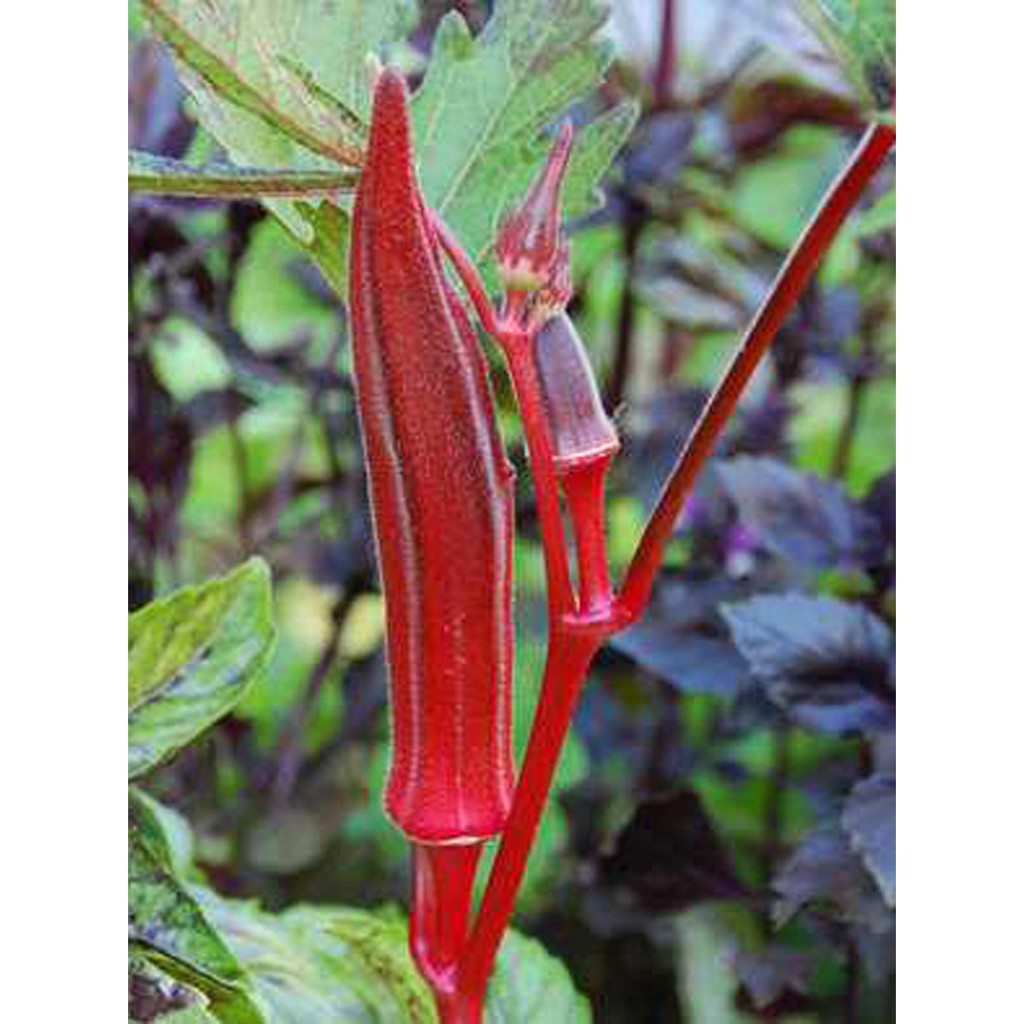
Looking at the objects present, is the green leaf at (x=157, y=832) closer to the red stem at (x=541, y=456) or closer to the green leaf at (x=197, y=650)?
the green leaf at (x=197, y=650)

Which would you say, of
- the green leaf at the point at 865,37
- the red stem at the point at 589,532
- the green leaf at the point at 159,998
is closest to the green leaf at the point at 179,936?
the green leaf at the point at 159,998

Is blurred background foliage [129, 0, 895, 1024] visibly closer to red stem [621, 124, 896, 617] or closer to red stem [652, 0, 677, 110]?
red stem [652, 0, 677, 110]

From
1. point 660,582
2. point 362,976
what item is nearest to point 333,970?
point 362,976

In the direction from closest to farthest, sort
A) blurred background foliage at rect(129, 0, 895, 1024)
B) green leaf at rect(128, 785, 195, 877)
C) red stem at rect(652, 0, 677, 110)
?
1. green leaf at rect(128, 785, 195, 877)
2. blurred background foliage at rect(129, 0, 895, 1024)
3. red stem at rect(652, 0, 677, 110)

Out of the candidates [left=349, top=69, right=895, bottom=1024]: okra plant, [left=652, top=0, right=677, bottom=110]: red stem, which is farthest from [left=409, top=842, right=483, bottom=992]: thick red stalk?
[left=652, top=0, right=677, bottom=110]: red stem

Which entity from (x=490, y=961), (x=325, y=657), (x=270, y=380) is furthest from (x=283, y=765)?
(x=490, y=961)

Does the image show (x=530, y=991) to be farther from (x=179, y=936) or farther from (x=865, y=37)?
(x=865, y=37)
